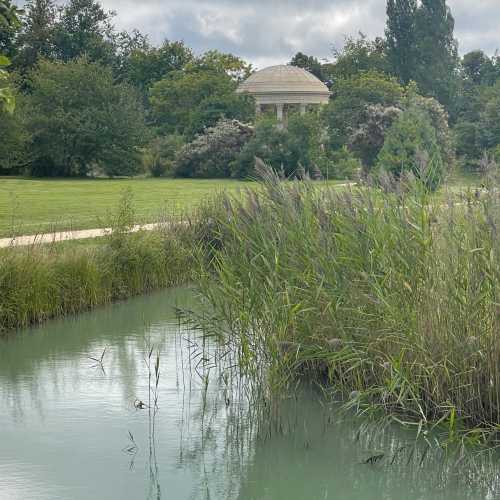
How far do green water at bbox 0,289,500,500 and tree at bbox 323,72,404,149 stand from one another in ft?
94.9

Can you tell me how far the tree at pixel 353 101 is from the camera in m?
37.6

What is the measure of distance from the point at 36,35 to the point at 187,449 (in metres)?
45.1

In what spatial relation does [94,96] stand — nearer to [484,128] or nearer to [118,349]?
[484,128]

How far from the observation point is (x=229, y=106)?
40.7 meters

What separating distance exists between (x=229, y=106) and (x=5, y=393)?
107 feet

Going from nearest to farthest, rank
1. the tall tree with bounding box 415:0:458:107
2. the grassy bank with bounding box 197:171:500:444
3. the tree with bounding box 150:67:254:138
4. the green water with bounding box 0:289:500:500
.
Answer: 1. the green water with bounding box 0:289:500:500
2. the grassy bank with bounding box 197:171:500:444
3. the tree with bounding box 150:67:254:138
4. the tall tree with bounding box 415:0:458:107

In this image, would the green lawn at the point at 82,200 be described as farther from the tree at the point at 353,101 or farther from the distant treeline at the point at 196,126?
the tree at the point at 353,101

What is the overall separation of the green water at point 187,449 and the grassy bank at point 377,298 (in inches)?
12.3

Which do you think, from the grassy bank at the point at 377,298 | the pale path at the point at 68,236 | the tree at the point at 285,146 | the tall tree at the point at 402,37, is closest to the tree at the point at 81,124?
the tree at the point at 285,146

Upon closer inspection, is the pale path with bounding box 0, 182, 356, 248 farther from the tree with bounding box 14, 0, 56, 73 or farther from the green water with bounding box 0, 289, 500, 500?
the tree with bounding box 14, 0, 56, 73

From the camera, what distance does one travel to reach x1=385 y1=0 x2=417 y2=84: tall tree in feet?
178

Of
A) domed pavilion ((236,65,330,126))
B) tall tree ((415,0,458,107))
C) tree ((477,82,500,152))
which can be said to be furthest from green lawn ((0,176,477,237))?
tall tree ((415,0,458,107))

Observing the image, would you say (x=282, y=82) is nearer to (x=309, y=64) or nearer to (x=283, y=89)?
(x=283, y=89)

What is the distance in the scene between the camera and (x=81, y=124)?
3512cm
